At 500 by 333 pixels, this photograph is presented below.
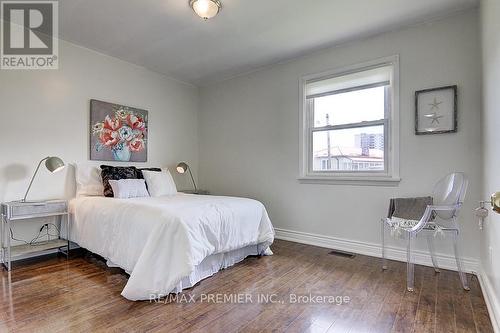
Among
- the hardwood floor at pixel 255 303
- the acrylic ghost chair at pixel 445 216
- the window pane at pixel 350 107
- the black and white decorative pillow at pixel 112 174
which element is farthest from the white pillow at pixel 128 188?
the acrylic ghost chair at pixel 445 216

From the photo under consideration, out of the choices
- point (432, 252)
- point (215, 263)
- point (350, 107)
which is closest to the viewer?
point (215, 263)

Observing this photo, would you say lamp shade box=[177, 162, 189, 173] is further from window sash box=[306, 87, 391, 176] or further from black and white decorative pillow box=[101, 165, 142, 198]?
window sash box=[306, 87, 391, 176]

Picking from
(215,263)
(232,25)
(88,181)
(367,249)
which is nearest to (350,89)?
(232,25)

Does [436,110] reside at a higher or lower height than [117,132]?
higher

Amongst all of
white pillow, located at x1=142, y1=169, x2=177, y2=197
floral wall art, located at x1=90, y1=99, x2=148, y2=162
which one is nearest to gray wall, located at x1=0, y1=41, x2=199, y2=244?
floral wall art, located at x1=90, y1=99, x2=148, y2=162

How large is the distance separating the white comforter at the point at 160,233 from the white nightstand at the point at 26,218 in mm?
154

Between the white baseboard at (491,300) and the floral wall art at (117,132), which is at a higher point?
the floral wall art at (117,132)

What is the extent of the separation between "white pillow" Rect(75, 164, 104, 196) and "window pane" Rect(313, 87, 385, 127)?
9.76 feet

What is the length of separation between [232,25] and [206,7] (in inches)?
21.1

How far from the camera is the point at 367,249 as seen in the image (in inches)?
128

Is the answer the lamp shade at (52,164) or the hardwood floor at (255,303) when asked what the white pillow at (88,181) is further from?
the hardwood floor at (255,303)

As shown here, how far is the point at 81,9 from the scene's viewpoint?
8.92ft

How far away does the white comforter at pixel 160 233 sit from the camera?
2135 millimetres

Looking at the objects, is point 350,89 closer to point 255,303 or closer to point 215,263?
point 215,263
